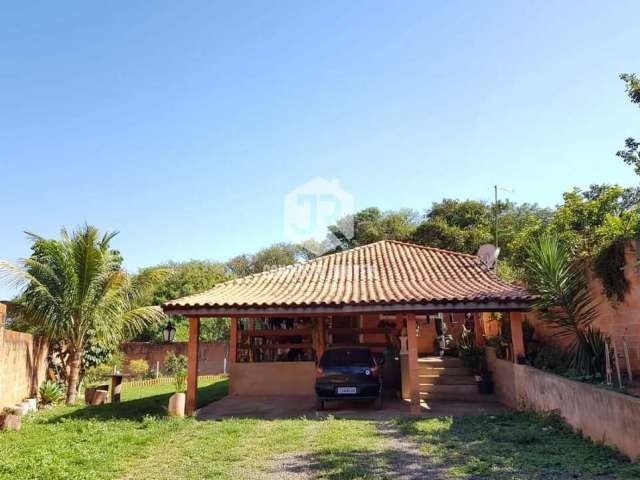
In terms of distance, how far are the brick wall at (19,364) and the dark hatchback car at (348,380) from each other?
24.6 ft

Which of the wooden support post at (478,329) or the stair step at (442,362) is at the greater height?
the wooden support post at (478,329)

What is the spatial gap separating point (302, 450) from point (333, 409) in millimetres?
4236

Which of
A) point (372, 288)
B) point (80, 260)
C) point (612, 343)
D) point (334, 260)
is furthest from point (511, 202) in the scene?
point (80, 260)

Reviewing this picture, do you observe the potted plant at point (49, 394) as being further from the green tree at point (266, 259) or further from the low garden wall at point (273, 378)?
the green tree at point (266, 259)

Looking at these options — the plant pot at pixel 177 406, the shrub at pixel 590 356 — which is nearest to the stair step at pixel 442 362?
the shrub at pixel 590 356

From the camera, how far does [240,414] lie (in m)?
10.7

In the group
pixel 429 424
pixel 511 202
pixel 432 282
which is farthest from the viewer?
pixel 511 202

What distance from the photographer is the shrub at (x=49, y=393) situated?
13.1 m

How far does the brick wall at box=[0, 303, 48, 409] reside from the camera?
1071cm

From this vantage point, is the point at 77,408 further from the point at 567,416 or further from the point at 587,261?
the point at 587,261

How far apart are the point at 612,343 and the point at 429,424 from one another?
3.66 m

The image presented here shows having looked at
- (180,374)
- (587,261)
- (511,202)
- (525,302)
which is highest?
(511,202)

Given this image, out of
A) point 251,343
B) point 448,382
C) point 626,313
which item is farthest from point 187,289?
point 626,313

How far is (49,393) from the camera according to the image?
13.1 meters
